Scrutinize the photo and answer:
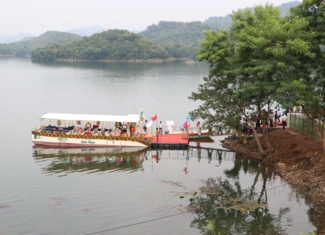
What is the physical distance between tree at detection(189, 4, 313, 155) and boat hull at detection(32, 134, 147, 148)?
7977 millimetres

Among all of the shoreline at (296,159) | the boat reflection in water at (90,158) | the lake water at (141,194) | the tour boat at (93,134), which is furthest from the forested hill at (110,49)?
the shoreline at (296,159)

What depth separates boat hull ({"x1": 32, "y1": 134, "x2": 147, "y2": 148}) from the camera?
3969 cm

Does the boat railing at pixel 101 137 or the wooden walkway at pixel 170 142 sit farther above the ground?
the boat railing at pixel 101 137

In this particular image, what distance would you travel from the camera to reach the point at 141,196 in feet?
88.5

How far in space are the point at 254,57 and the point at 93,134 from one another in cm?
1857

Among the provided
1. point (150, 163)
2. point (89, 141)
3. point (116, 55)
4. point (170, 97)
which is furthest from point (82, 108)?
point (116, 55)

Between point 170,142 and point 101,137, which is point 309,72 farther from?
point 101,137

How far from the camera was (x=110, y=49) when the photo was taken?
7141 inches

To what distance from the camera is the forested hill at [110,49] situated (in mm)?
176875

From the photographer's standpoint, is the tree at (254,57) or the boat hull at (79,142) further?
the boat hull at (79,142)

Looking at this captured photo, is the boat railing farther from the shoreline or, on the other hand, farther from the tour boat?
the shoreline

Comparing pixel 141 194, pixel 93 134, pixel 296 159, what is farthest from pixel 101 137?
pixel 296 159

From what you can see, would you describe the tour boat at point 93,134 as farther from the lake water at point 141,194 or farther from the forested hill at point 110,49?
the forested hill at point 110,49

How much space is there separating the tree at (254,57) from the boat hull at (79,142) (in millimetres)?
7977
